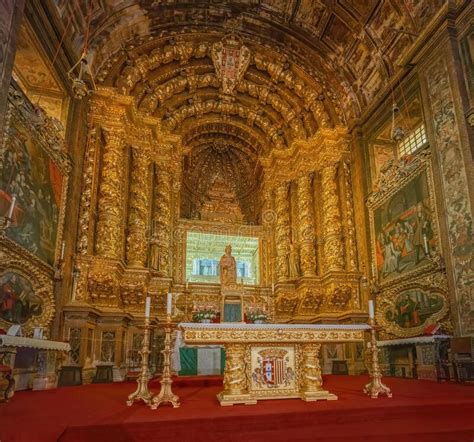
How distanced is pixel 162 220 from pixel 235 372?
9368 mm

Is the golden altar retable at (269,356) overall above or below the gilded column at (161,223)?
below

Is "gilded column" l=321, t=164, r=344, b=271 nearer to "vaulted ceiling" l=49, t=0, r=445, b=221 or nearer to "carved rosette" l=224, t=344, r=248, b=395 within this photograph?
"vaulted ceiling" l=49, t=0, r=445, b=221

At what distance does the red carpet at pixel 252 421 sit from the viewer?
430 centimetres

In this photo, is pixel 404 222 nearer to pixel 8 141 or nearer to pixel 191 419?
pixel 191 419

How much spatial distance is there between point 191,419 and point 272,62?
14.2m

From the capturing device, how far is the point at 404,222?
1172 centimetres

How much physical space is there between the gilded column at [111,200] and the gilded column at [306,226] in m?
6.56

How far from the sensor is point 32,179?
30.2 ft

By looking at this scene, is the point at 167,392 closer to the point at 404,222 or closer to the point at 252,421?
the point at 252,421

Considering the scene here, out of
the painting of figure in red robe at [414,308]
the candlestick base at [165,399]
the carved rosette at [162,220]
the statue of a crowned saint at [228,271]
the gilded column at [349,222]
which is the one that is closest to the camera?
the candlestick base at [165,399]

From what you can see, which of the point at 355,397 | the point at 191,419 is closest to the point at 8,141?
the point at 191,419

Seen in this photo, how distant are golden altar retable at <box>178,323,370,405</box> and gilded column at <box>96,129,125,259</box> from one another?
685cm

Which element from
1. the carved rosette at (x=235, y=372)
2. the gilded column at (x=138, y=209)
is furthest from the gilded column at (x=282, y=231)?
the carved rosette at (x=235, y=372)

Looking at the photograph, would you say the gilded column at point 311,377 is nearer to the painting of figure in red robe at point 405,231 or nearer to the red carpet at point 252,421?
the red carpet at point 252,421
